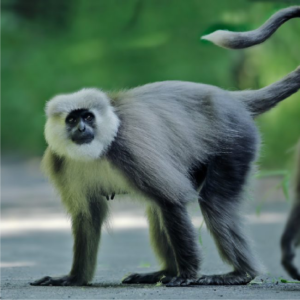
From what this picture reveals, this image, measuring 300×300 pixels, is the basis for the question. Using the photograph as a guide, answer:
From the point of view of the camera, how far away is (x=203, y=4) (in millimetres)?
13289

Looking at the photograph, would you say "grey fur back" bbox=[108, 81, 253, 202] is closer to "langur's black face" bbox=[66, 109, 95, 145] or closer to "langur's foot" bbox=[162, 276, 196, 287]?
"langur's black face" bbox=[66, 109, 95, 145]

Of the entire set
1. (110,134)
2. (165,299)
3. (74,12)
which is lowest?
(165,299)

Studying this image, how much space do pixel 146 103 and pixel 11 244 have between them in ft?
13.1

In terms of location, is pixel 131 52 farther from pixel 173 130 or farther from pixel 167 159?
pixel 167 159

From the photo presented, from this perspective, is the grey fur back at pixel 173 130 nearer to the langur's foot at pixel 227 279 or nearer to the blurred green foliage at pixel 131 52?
the langur's foot at pixel 227 279

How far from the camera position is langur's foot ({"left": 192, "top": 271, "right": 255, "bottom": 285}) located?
624 cm

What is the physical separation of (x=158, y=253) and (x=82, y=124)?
137 centimetres

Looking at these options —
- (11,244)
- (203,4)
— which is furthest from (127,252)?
(203,4)

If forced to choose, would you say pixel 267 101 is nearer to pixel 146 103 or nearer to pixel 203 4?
pixel 146 103

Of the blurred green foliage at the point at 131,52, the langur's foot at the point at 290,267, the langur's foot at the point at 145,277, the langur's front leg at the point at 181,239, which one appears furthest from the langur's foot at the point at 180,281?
the blurred green foliage at the point at 131,52

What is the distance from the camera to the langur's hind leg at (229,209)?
6391mm

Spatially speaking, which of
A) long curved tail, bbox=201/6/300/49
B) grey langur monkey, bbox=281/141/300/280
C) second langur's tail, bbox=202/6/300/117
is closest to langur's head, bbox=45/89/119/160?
long curved tail, bbox=201/6/300/49

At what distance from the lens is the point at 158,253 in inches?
270

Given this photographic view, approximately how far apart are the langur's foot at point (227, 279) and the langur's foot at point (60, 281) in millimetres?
932
